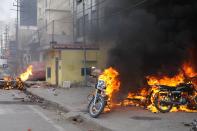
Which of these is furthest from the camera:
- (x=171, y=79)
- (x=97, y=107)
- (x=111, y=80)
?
(x=171, y=79)

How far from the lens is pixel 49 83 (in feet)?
103

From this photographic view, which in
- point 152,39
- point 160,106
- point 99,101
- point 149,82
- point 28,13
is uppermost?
point 28,13

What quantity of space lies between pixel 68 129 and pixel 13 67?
2035 inches

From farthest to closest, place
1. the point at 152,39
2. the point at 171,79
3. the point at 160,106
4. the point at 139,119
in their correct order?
1. the point at 171,79
2. the point at 152,39
3. the point at 160,106
4. the point at 139,119

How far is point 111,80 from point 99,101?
1.72 m

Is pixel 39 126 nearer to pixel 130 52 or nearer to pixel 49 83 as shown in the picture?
pixel 130 52

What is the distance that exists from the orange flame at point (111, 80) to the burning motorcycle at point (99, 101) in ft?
2.55

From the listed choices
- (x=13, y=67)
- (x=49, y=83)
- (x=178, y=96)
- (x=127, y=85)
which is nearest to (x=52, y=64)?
(x=49, y=83)

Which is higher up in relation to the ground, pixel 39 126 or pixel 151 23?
pixel 151 23

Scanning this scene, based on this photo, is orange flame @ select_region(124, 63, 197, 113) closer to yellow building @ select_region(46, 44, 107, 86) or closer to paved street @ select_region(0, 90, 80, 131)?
paved street @ select_region(0, 90, 80, 131)

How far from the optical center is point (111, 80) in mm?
13914

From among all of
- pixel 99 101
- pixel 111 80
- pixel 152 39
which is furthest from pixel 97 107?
pixel 152 39

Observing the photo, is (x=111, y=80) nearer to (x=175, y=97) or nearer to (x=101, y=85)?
(x=101, y=85)

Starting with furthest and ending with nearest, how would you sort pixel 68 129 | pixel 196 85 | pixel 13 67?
1. pixel 13 67
2. pixel 196 85
3. pixel 68 129
